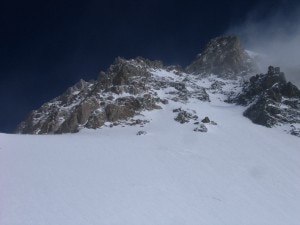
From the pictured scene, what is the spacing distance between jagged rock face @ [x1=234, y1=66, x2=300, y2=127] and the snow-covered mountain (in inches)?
6.9

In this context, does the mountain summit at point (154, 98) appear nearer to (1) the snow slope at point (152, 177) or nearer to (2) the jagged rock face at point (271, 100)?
(2) the jagged rock face at point (271, 100)

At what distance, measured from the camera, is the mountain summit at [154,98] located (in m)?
60.0

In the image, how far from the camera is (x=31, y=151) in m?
41.0

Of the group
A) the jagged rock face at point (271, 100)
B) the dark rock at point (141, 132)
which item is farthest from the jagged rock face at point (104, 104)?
the jagged rock face at point (271, 100)

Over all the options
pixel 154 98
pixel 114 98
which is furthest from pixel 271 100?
pixel 114 98

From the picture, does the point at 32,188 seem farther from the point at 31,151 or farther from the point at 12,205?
the point at 31,151

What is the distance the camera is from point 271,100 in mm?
64812

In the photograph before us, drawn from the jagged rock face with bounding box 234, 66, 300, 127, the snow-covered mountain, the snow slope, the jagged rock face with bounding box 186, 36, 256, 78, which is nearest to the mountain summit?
the jagged rock face with bounding box 234, 66, 300, 127

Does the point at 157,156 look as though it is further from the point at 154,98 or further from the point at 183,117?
the point at 154,98

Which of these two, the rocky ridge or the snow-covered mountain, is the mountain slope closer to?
the snow-covered mountain

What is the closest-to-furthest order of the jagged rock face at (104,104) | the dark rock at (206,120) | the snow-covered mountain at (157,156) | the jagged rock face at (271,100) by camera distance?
the snow-covered mountain at (157,156) < the dark rock at (206,120) < the jagged rock face at (104,104) < the jagged rock face at (271,100)

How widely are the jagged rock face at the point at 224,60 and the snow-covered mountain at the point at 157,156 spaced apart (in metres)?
17.4

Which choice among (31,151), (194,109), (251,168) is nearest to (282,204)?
(251,168)

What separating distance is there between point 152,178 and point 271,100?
36328 millimetres
